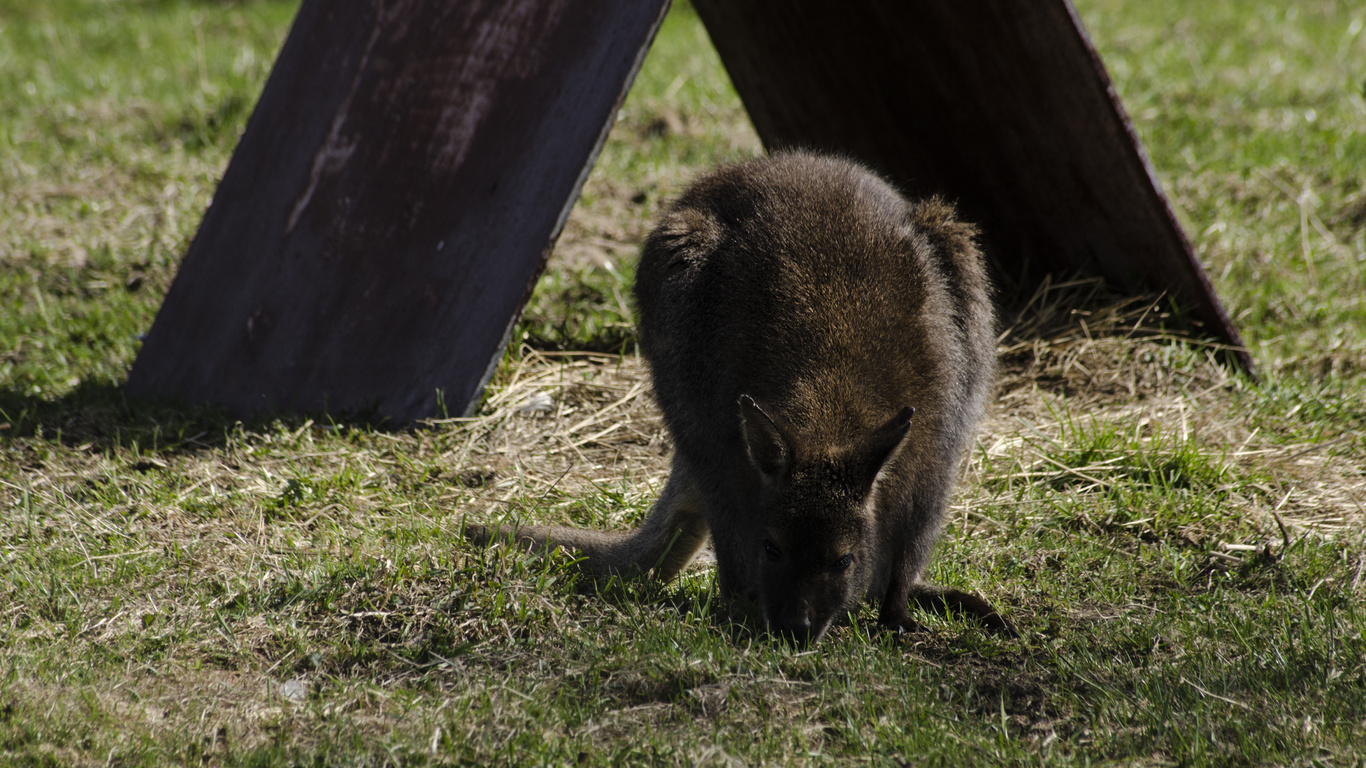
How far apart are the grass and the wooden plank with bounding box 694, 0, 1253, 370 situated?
28cm

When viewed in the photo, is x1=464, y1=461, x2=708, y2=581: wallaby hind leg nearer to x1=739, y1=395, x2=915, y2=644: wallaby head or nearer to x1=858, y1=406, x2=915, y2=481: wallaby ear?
x1=739, y1=395, x2=915, y2=644: wallaby head

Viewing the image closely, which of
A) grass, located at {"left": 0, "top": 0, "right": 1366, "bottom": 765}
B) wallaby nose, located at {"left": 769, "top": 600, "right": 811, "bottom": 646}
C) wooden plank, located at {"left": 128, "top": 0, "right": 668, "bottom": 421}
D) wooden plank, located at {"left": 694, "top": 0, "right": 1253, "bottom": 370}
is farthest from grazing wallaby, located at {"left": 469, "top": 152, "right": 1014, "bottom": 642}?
wooden plank, located at {"left": 694, "top": 0, "right": 1253, "bottom": 370}

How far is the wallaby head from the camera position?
10.3 feet

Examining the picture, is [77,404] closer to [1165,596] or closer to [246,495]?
[246,495]

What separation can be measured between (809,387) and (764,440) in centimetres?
29

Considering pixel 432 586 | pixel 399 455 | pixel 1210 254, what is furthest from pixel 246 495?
pixel 1210 254

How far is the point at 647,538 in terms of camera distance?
12.3 ft

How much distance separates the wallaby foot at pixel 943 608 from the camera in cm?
344

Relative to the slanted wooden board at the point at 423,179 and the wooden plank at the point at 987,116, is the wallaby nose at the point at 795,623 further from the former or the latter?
the wooden plank at the point at 987,116

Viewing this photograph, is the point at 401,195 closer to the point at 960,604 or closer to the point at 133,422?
the point at 133,422

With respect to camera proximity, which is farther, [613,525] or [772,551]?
[613,525]

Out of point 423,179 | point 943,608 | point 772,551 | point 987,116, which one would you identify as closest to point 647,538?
point 772,551

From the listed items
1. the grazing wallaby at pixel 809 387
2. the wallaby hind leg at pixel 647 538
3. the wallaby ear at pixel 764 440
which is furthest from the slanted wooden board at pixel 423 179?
the wallaby ear at pixel 764 440

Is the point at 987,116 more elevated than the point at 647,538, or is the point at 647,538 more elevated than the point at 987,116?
the point at 987,116
